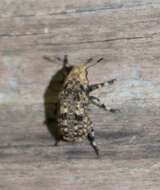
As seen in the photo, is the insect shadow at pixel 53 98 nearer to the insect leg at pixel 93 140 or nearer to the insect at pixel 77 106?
the insect at pixel 77 106

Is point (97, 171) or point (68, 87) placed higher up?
point (68, 87)

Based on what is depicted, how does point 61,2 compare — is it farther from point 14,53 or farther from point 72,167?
→ point 72,167

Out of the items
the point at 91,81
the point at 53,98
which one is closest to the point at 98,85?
the point at 91,81

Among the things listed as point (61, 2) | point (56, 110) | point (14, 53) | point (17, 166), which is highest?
point (61, 2)

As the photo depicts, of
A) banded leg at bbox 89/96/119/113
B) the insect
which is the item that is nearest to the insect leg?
the insect

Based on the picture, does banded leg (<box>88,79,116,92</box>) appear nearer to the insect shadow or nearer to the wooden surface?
the wooden surface

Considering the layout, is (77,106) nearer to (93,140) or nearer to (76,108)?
(76,108)

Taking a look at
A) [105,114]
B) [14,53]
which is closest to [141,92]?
[105,114]
